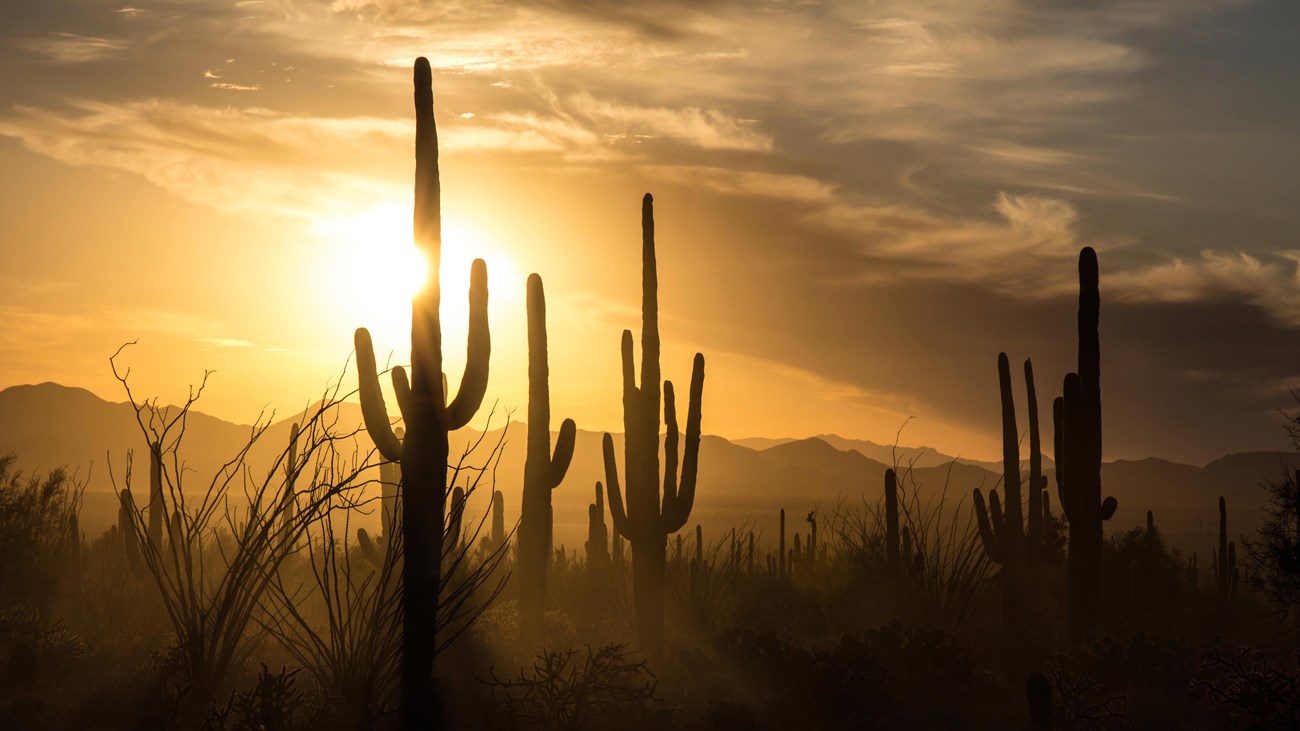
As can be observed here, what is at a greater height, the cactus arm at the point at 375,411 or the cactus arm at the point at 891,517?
the cactus arm at the point at 375,411

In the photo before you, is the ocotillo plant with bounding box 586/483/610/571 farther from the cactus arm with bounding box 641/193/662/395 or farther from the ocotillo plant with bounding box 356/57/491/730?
the ocotillo plant with bounding box 356/57/491/730

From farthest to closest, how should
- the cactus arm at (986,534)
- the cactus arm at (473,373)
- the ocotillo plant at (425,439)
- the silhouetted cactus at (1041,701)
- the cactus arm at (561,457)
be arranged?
the cactus arm at (986,534) → the cactus arm at (561,457) → the silhouetted cactus at (1041,701) → the cactus arm at (473,373) → the ocotillo plant at (425,439)

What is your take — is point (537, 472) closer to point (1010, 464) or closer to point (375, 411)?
point (375, 411)

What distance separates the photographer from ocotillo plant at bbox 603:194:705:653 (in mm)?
17750

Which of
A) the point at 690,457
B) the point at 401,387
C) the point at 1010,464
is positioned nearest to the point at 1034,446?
the point at 1010,464

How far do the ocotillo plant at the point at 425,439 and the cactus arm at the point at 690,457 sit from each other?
7.03 meters

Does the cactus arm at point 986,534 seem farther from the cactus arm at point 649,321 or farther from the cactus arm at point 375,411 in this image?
the cactus arm at point 375,411

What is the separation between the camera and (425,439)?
10.7 m

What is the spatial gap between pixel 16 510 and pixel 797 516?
357ft

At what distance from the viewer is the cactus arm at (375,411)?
11391 mm

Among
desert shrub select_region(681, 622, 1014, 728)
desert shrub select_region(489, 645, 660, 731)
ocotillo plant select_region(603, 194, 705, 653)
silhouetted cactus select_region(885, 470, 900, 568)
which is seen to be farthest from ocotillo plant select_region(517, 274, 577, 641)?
silhouetted cactus select_region(885, 470, 900, 568)

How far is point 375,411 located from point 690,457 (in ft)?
24.7

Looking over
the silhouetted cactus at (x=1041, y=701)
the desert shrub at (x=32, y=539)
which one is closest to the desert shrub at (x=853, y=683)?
the silhouetted cactus at (x=1041, y=701)

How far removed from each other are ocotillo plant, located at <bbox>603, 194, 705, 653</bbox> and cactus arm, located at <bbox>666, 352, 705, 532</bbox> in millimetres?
16
